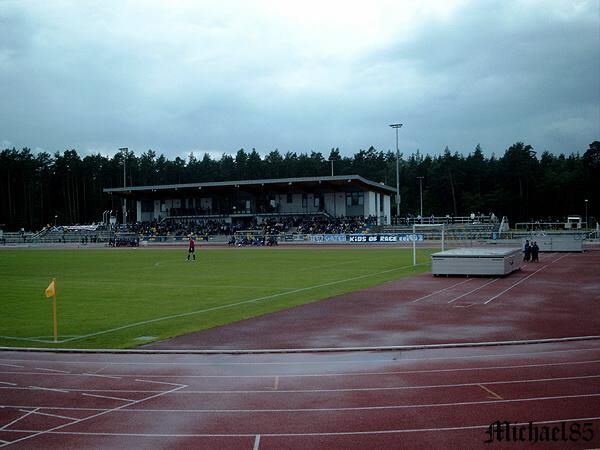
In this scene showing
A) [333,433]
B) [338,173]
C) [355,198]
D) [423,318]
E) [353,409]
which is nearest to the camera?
[333,433]

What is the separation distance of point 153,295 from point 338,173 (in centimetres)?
11964

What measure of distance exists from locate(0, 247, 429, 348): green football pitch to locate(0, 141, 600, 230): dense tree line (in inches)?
3298

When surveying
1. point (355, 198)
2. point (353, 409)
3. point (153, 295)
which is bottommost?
point (153, 295)

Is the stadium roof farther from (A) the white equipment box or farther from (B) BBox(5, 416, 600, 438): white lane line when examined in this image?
(B) BBox(5, 416, 600, 438): white lane line

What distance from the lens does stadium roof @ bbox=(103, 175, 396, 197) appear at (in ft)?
276

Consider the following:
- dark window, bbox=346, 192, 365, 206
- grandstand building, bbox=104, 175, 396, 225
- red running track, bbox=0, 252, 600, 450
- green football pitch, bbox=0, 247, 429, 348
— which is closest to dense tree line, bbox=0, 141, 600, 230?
grandstand building, bbox=104, 175, 396, 225

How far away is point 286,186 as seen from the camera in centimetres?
8925

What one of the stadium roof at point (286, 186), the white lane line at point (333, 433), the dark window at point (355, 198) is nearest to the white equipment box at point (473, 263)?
the white lane line at point (333, 433)

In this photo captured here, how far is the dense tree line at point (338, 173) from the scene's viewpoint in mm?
112750

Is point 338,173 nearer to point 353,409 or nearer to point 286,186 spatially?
point 286,186

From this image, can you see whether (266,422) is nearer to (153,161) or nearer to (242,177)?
(242,177)

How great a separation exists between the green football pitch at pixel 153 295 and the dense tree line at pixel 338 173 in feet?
275

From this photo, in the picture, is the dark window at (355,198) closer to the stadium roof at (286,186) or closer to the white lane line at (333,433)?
the stadium roof at (286,186)

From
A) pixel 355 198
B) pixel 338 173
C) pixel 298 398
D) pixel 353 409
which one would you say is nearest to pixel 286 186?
pixel 355 198
